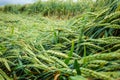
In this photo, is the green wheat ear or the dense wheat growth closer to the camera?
the green wheat ear

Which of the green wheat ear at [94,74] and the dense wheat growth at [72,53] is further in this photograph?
the dense wheat growth at [72,53]

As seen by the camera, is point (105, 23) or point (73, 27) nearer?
point (105, 23)

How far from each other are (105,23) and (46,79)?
0.79 m

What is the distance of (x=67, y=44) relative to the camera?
1.80 meters

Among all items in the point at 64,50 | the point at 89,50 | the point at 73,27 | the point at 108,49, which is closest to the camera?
the point at 108,49

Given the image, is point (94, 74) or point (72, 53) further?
point (72, 53)

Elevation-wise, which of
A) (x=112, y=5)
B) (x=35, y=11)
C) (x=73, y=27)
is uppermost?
(x=112, y=5)

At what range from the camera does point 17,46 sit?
1.64 m

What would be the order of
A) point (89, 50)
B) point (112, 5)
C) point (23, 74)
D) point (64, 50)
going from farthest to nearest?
point (112, 5) < point (64, 50) < point (89, 50) < point (23, 74)

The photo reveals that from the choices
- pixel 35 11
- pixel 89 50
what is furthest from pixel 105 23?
pixel 35 11

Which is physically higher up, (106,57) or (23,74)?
(106,57)

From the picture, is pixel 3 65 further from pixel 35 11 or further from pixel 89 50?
pixel 35 11

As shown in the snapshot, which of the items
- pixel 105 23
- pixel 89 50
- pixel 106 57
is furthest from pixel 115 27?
pixel 106 57

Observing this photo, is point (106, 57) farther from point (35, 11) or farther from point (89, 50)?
point (35, 11)
